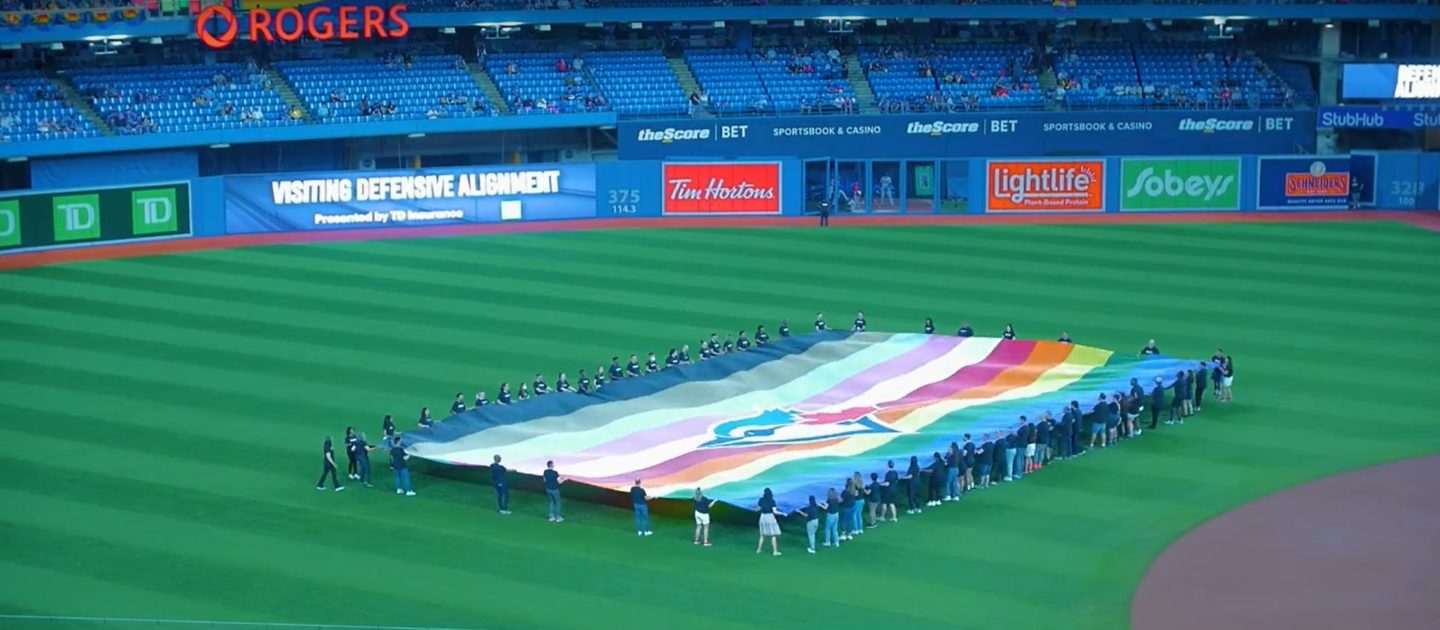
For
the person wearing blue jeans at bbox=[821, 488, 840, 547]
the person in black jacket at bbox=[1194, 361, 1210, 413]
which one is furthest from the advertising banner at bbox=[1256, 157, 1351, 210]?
the person wearing blue jeans at bbox=[821, 488, 840, 547]

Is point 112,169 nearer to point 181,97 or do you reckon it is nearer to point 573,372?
point 181,97

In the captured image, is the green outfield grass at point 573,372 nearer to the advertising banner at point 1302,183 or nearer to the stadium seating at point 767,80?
the advertising banner at point 1302,183

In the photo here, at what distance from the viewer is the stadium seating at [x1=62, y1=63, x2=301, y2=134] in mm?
60219

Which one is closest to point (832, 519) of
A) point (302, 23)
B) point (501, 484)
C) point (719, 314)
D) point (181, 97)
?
point (501, 484)

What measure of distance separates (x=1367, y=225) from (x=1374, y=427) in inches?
956

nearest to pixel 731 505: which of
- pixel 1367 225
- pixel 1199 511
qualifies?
pixel 1199 511

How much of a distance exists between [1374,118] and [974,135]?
1289 centimetres

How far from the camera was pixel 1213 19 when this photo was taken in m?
69.9

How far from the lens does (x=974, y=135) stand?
64.9m

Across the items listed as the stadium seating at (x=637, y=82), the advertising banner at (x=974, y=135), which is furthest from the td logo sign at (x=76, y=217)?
the stadium seating at (x=637, y=82)

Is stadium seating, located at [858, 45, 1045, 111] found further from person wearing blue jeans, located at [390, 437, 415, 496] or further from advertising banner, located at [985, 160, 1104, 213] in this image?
person wearing blue jeans, located at [390, 437, 415, 496]

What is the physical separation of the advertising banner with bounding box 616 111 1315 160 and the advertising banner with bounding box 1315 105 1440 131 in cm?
73

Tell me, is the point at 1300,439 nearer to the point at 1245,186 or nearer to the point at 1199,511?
the point at 1199,511

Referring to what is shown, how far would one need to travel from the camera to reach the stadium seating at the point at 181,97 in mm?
60219
